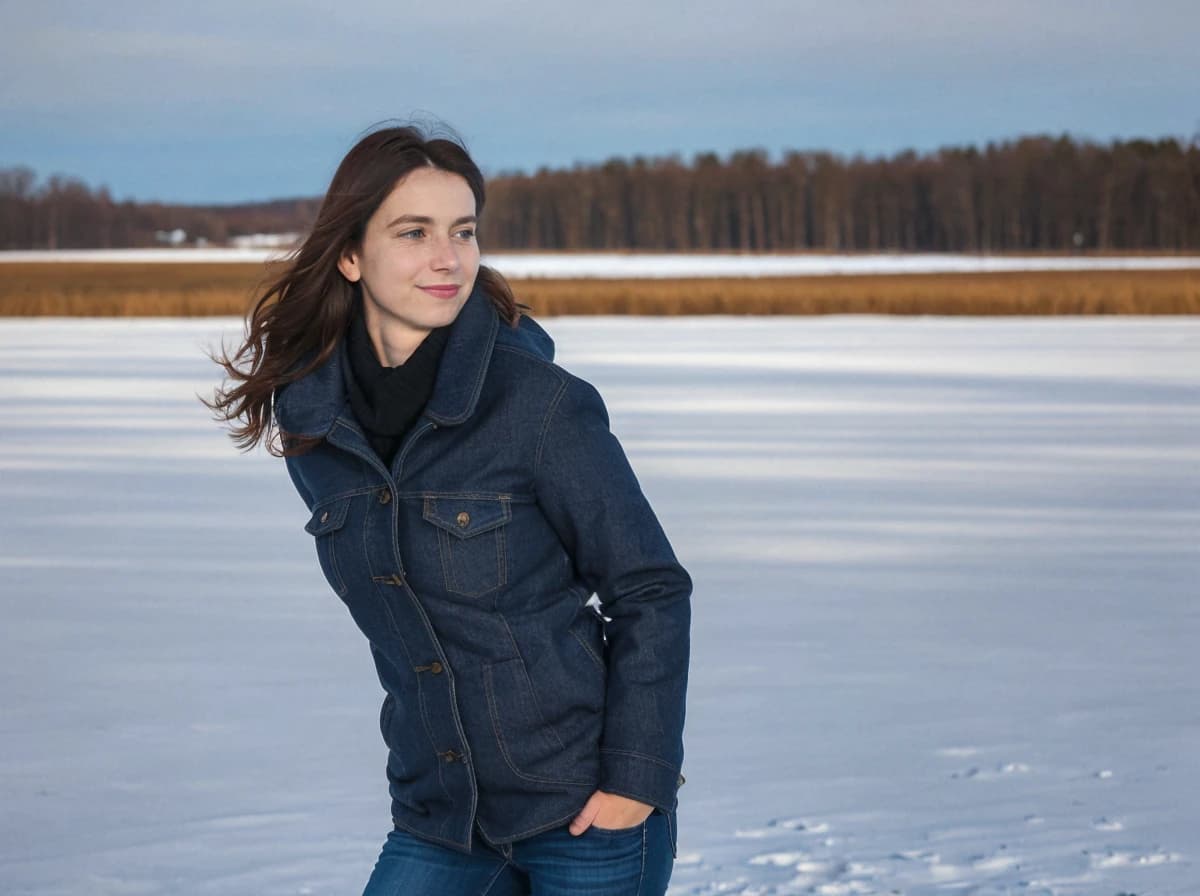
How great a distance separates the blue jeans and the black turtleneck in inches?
17.4

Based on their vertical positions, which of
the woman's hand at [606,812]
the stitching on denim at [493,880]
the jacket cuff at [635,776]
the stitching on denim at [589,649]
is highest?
the stitching on denim at [589,649]

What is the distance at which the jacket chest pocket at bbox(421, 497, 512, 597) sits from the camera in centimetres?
186

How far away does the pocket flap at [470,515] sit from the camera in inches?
73.2

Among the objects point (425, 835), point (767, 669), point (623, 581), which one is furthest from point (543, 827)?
point (767, 669)

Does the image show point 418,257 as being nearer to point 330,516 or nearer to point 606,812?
point 330,516

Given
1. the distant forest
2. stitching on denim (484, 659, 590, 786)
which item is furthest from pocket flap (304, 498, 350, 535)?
the distant forest

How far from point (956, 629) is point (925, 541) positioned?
1741 millimetres

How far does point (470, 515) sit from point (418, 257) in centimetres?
30

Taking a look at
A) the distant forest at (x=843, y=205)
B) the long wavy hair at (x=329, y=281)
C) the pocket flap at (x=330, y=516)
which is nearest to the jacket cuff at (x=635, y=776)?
the pocket flap at (x=330, y=516)

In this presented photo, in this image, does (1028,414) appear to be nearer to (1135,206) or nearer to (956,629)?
(956,629)

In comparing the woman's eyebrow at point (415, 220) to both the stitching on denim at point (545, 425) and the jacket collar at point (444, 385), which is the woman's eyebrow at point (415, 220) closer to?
the jacket collar at point (444, 385)

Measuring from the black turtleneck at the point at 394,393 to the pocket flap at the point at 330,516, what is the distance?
7 cm

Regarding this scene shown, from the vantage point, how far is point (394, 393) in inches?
76.4

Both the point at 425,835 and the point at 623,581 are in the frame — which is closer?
the point at 623,581
